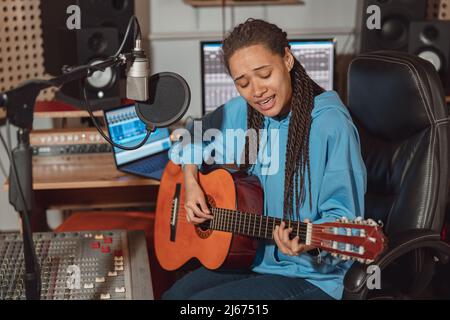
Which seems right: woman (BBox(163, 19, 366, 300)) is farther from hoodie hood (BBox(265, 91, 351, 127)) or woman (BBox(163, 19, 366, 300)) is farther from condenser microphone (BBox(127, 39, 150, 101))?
condenser microphone (BBox(127, 39, 150, 101))

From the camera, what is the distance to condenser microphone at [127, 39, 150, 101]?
1.06 meters

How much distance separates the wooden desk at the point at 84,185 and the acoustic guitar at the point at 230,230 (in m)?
0.23

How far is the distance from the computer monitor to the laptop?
0.32 m

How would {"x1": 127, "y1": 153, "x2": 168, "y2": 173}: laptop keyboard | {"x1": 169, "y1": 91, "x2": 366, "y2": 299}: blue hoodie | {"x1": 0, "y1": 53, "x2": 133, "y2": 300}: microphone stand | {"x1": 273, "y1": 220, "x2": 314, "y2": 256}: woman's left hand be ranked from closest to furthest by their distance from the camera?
{"x1": 0, "y1": 53, "x2": 133, "y2": 300}: microphone stand < {"x1": 273, "y1": 220, "x2": 314, "y2": 256}: woman's left hand < {"x1": 169, "y1": 91, "x2": 366, "y2": 299}: blue hoodie < {"x1": 127, "y1": 153, "x2": 168, "y2": 173}: laptop keyboard

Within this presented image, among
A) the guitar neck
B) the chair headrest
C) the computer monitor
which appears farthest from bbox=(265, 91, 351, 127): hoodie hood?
the computer monitor

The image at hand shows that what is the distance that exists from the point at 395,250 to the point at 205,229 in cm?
58

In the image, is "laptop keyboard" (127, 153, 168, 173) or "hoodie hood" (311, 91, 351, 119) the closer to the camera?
"hoodie hood" (311, 91, 351, 119)

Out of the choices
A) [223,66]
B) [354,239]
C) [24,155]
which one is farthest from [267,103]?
[223,66]

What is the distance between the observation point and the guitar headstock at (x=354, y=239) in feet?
4.27

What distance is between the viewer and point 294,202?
161 cm

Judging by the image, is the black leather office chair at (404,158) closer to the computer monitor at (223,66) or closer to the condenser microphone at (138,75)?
the condenser microphone at (138,75)
